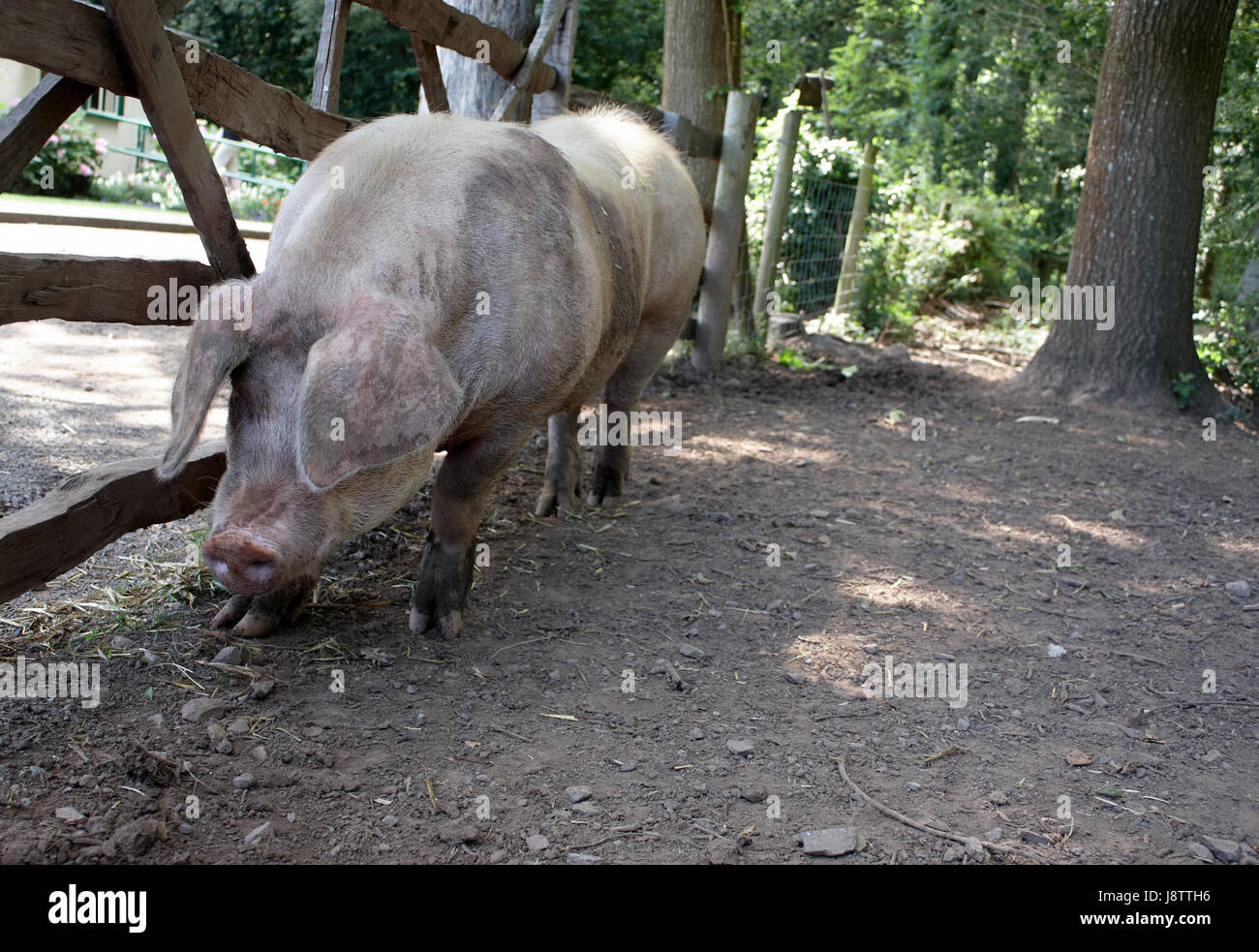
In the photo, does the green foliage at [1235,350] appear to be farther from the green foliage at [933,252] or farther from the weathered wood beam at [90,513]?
the weathered wood beam at [90,513]

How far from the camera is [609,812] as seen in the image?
260 cm

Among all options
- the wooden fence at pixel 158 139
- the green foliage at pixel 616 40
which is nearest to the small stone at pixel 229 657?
the wooden fence at pixel 158 139

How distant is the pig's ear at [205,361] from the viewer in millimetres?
2537

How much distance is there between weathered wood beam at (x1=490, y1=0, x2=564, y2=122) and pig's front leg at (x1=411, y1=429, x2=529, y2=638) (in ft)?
6.54

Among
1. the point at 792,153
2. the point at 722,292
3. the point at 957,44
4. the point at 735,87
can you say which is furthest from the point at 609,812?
the point at 957,44

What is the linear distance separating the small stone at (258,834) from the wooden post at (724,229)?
20.1ft

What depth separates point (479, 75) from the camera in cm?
528

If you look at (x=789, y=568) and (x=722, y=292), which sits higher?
(x=722, y=292)

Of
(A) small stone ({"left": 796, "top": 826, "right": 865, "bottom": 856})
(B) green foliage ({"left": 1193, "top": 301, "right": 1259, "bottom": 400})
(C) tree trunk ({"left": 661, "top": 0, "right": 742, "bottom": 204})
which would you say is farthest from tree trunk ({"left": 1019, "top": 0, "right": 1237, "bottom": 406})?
(A) small stone ({"left": 796, "top": 826, "right": 865, "bottom": 856})

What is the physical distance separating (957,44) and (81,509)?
57.5ft

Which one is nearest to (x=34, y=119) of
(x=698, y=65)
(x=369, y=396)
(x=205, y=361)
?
(x=205, y=361)

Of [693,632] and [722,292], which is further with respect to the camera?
[722,292]

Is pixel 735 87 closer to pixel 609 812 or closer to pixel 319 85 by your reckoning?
pixel 319 85

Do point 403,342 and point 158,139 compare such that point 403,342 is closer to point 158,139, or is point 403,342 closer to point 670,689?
point 158,139
